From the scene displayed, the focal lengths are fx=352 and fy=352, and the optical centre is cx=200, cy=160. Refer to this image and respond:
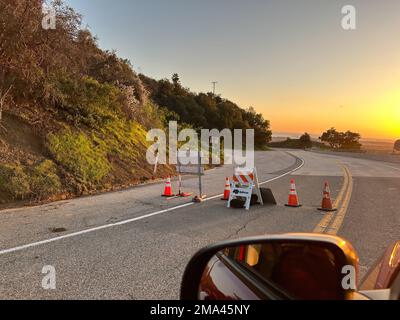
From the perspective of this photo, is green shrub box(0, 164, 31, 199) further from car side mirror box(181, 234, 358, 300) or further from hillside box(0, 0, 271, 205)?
car side mirror box(181, 234, 358, 300)

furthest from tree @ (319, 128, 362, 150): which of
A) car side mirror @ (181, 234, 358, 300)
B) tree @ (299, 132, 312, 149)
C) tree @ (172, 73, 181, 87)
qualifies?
car side mirror @ (181, 234, 358, 300)

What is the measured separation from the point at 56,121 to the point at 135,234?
9.16 metres

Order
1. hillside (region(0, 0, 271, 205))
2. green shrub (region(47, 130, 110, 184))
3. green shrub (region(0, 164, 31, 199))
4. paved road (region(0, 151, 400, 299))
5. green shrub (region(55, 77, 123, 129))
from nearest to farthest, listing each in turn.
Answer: paved road (region(0, 151, 400, 299)), green shrub (region(0, 164, 31, 199)), hillside (region(0, 0, 271, 205)), green shrub (region(47, 130, 110, 184)), green shrub (region(55, 77, 123, 129))

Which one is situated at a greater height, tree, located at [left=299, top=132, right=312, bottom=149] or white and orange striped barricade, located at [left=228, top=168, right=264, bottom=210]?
tree, located at [left=299, top=132, right=312, bottom=149]

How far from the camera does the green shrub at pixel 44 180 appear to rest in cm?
1008

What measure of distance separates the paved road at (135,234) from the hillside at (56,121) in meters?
1.52

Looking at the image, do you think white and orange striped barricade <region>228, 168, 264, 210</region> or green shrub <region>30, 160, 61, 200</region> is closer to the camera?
white and orange striped barricade <region>228, 168, 264, 210</region>

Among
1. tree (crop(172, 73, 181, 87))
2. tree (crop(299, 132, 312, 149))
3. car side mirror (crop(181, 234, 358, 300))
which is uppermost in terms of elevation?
tree (crop(172, 73, 181, 87))

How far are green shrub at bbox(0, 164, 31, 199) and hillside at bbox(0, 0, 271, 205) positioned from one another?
24 mm

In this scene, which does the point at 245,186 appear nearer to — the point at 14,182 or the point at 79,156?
the point at 14,182

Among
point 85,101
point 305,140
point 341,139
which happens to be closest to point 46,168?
point 85,101

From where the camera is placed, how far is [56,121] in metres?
14.0

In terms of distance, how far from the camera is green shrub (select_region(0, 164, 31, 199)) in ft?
31.4
